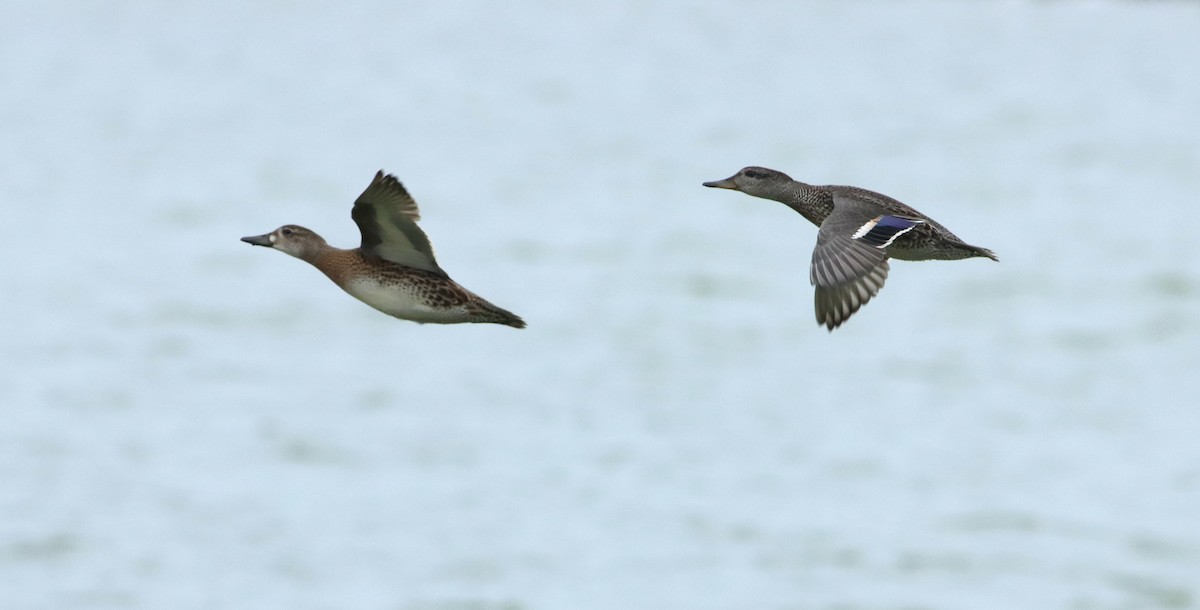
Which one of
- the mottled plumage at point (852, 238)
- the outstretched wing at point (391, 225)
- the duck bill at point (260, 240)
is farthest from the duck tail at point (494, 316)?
the mottled plumage at point (852, 238)

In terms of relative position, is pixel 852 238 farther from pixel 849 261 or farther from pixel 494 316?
pixel 494 316

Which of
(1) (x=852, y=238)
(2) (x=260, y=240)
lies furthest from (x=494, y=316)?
(1) (x=852, y=238)

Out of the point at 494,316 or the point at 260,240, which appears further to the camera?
the point at 494,316

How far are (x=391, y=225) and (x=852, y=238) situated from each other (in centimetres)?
225

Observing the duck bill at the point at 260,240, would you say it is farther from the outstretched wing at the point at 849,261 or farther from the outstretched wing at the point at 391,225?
the outstretched wing at the point at 849,261

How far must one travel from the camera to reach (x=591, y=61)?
137 metres

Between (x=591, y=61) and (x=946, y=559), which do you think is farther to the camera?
(x=591, y=61)

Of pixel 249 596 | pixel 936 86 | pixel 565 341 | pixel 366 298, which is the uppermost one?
pixel 936 86

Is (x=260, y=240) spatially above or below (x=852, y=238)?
above

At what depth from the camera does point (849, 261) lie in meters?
8.41

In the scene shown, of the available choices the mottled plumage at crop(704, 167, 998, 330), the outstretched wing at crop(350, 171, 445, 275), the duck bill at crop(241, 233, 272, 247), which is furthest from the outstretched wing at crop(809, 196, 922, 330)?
the duck bill at crop(241, 233, 272, 247)

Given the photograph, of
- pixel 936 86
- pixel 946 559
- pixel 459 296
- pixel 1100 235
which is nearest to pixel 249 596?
pixel 946 559

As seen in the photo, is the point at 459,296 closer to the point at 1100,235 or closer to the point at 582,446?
the point at 582,446

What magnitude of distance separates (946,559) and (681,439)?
12451 mm
